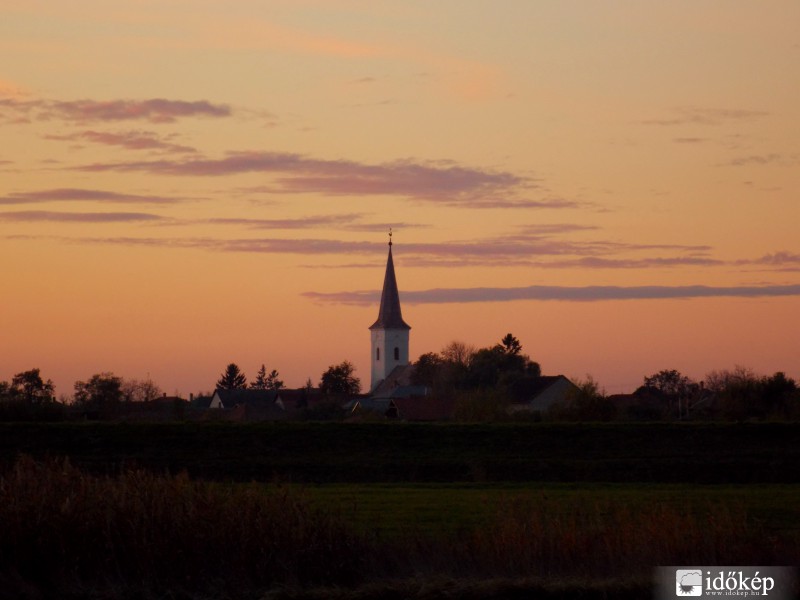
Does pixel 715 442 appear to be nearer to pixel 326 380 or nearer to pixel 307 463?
pixel 307 463

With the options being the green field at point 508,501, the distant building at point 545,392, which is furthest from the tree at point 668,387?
the green field at point 508,501

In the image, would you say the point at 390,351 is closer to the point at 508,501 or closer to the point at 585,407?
the point at 585,407

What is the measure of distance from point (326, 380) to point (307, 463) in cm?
11910

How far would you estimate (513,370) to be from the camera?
404ft

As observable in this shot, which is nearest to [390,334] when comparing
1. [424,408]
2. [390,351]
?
[390,351]

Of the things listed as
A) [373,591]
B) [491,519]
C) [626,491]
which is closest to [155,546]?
[373,591]

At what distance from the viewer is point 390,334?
16138 cm

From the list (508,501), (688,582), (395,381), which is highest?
(395,381)

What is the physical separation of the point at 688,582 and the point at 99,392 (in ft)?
258
